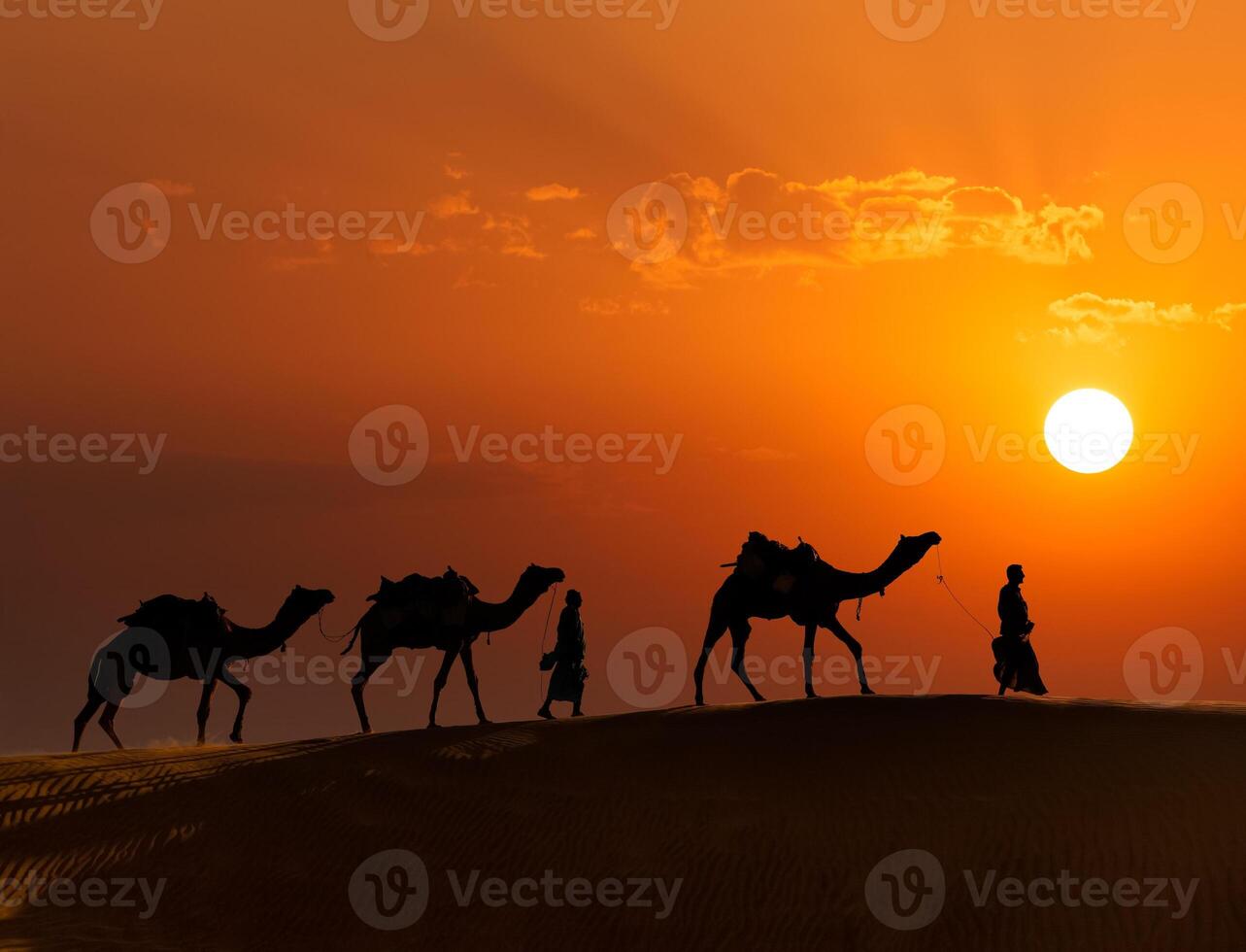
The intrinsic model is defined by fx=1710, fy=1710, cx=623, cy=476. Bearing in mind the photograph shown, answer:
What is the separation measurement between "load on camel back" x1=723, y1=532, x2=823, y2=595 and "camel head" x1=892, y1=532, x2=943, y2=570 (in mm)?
1344

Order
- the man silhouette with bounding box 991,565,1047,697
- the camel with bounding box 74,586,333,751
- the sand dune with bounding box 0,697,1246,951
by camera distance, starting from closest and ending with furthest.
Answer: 1. the sand dune with bounding box 0,697,1246,951
2. the man silhouette with bounding box 991,565,1047,697
3. the camel with bounding box 74,586,333,751

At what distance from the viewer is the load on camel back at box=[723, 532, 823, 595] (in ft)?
93.8

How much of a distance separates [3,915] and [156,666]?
30.7 feet

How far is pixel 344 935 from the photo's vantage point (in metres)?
20.6

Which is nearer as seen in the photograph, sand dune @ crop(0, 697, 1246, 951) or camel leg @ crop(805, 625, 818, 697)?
sand dune @ crop(0, 697, 1246, 951)

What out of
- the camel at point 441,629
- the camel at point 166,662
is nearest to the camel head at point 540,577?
the camel at point 441,629

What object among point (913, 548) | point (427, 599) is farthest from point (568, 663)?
point (913, 548)

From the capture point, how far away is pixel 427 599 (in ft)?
96.2

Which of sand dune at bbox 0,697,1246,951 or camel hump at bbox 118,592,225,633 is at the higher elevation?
camel hump at bbox 118,592,225,633

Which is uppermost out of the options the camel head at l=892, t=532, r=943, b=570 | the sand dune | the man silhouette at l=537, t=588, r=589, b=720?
the camel head at l=892, t=532, r=943, b=570

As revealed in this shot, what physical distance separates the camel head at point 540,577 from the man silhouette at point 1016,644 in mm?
7601

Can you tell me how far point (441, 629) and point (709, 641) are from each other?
4706 millimetres

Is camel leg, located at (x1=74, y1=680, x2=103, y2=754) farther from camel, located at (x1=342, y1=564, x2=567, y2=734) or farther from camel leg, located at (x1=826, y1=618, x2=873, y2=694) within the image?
camel leg, located at (x1=826, y1=618, x2=873, y2=694)

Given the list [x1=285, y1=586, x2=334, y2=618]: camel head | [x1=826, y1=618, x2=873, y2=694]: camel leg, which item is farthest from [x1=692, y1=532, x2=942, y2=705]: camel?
[x1=285, y1=586, x2=334, y2=618]: camel head
